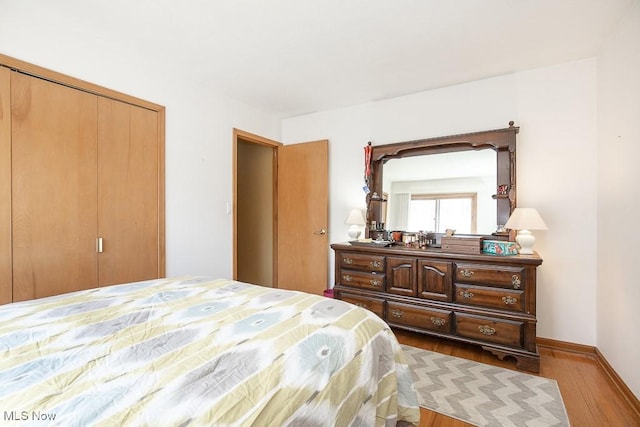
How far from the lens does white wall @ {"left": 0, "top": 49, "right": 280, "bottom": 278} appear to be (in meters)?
2.47

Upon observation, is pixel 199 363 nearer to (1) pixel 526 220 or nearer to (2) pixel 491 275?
(2) pixel 491 275

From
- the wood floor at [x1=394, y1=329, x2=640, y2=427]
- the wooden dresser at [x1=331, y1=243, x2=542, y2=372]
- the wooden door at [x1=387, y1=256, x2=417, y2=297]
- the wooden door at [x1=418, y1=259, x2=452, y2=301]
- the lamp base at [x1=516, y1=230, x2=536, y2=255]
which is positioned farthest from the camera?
the wooden door at [x1=387, y1=256, x2=417, y2=297]

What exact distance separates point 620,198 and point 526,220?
543mm

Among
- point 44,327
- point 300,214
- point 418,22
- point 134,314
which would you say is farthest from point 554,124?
point 44,327

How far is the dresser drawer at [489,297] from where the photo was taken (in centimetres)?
220

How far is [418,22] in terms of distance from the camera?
198 centimetres

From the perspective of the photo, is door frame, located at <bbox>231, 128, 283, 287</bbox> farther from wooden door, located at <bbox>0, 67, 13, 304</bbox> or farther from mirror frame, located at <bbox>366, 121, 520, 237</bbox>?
wooden door, located at <bbox>0, 67, 13, 304</bbox>

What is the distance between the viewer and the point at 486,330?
2.28 metres

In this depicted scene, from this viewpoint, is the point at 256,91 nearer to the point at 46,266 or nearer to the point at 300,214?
the point at 300,214

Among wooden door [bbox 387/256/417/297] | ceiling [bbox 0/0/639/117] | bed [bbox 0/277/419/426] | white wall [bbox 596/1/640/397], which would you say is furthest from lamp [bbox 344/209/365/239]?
white wall [bbox 596/1/640/397]

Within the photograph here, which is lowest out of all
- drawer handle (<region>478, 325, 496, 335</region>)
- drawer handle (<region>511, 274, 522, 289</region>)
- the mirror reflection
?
drawer handle (<region>478, 325, 496, 335</region>)

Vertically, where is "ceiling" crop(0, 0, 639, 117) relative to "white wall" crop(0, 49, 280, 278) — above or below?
above

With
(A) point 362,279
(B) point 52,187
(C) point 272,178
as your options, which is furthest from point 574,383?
(B) point 52,187

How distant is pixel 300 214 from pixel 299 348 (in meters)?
2.84
